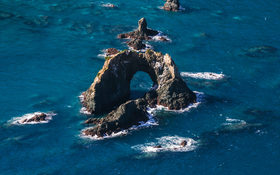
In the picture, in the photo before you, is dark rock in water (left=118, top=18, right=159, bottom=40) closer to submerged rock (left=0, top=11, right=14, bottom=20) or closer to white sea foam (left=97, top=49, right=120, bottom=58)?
white sea foam (left=97, top=49, right=120, bottom=58)

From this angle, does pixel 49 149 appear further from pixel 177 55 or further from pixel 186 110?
pixel 177 55

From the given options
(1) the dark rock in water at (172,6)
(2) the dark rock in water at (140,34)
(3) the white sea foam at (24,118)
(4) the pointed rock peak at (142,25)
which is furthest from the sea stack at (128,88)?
(1) the dark rock in water at (172,6)

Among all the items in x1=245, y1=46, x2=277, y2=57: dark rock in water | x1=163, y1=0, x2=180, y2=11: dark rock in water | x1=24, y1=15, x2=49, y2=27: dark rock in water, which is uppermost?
x1=163, y1=0, x2=180, y2=11: dark rock in water

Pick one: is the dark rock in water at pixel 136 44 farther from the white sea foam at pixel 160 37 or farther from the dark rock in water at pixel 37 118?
the dark rock in water at pixel 37 118

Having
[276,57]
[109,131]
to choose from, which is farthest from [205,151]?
[276,57]

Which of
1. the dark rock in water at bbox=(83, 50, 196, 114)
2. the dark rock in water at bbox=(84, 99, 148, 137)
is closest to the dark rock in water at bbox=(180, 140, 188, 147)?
the dark rock in water at bbox=(84, 99, 148, 137)

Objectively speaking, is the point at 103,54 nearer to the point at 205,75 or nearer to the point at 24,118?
the point at 205,75

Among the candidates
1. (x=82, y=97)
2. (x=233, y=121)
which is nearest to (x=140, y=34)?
(x=82, y=97)
